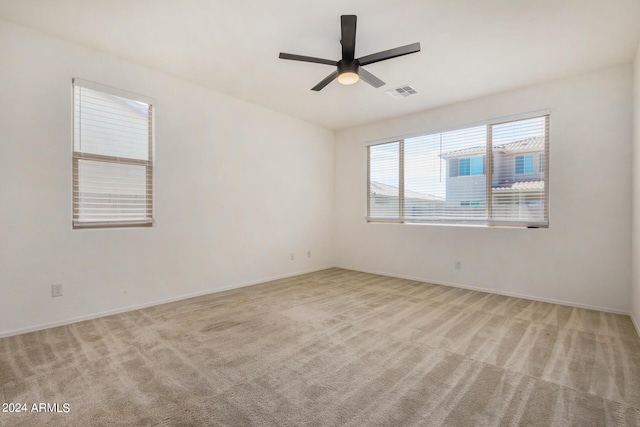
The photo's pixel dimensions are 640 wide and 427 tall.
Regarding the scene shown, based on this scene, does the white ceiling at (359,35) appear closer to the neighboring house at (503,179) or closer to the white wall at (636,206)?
→ the white wall at (636,206)

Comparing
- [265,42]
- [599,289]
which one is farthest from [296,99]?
[599,289]

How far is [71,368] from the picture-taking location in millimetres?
2238

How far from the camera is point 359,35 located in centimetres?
289

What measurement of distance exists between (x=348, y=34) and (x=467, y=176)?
3.11 m

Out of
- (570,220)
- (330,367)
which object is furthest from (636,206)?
(330,367)

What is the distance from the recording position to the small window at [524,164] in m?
4.08

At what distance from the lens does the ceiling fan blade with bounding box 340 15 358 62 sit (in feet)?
7.84

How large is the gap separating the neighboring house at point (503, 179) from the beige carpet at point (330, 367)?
1.40 meters

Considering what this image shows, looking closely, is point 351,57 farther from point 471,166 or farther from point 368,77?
point 471,166

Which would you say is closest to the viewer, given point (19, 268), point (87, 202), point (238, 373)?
point (238, 373)

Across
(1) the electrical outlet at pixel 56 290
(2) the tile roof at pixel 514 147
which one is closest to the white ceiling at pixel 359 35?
(2) the tile roof at pixel 514 147

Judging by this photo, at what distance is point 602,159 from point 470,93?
1.76 metres

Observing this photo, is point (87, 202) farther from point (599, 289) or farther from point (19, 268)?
point (599, 289)

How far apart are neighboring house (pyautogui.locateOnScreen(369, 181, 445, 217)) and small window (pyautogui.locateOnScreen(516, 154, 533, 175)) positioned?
1.14 meters
